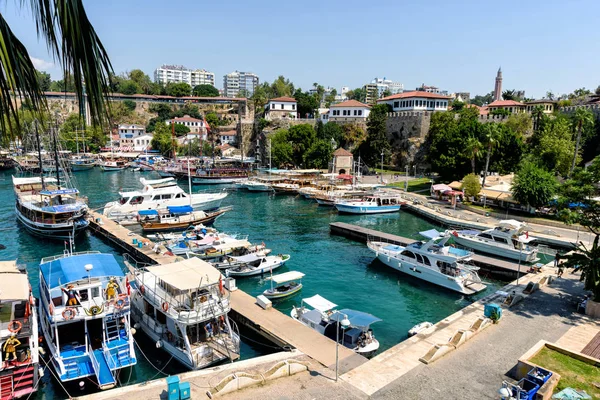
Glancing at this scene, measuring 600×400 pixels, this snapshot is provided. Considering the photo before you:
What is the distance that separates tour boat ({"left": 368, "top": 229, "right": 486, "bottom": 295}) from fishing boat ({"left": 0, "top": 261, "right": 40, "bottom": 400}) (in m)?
23.3

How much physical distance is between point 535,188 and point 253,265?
31.2 meters

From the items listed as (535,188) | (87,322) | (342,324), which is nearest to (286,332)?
(342,324)

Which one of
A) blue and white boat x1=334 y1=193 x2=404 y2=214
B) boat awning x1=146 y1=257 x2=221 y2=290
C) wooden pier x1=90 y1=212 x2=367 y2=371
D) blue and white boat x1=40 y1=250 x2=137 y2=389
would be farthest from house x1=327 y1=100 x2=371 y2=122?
blue and white boat x1=40 y1=250 x2=137 y2=389

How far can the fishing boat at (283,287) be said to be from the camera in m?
26.2

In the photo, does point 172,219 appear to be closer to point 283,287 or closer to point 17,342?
point 283,287

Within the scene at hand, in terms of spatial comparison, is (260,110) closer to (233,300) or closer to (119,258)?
(119,258)

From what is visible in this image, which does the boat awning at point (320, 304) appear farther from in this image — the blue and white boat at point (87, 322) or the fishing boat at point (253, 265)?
the blue and white boat at point (87, 322)

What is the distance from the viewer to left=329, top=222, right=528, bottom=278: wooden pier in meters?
30.8

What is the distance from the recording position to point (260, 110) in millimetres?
121938

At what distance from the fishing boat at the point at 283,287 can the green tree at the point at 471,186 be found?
105 ft

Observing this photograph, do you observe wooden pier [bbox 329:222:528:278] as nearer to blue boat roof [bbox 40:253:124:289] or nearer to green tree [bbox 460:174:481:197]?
green tree [bbox 460:174:481:197]

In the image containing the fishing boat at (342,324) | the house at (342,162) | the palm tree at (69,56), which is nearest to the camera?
the palm tree at (69,56)

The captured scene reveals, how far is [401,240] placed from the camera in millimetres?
37844

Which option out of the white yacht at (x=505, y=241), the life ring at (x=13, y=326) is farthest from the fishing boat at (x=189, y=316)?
the white yacht at (x=505, y=241)
